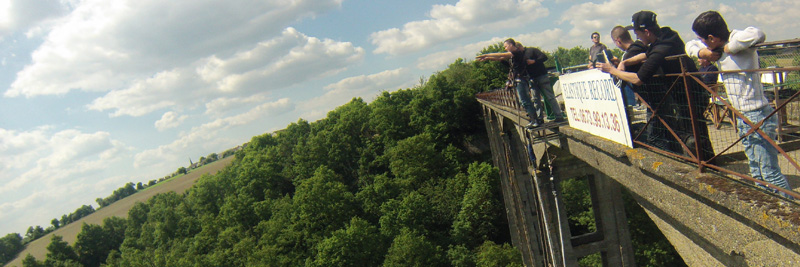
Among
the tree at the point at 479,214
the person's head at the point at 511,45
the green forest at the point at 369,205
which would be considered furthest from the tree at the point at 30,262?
the person's head at the point at 511,45

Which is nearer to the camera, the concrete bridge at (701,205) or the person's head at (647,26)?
the concrete bridge at (701,205)

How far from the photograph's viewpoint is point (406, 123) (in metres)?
43.5

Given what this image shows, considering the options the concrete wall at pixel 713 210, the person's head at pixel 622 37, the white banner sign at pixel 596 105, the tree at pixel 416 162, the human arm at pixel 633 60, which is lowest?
the tree at pixel 416 162

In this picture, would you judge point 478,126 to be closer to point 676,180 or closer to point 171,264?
point 171,264

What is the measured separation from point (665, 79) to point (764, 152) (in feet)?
3.67

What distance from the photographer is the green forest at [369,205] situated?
1136 inches

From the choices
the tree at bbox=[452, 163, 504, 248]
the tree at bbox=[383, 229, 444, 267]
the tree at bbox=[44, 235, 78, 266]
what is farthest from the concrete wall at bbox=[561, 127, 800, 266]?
the tree at bbox=[44, 235, 78, 266]

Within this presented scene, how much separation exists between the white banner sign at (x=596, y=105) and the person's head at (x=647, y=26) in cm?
62

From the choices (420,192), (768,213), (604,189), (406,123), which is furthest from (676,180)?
(406,123)

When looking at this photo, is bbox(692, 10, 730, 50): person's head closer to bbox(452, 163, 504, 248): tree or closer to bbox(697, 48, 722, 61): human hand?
bbox(697, 48, 722, 61): human hand

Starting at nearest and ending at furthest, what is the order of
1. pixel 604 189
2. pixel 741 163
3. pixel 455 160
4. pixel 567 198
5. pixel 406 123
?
pixel 741 163 → pixel 604 189 → pixel 567 198 → pixel 455 160 → pixel 406 123

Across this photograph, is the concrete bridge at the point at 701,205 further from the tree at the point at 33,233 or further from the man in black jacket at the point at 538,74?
the tree at the point at 33,233

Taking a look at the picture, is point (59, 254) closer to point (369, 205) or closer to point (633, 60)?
point (369, 205)

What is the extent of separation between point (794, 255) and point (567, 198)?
1173 inches
